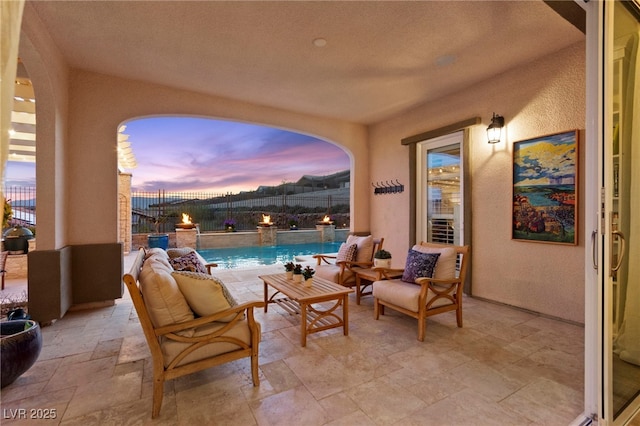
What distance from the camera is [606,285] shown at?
168cm

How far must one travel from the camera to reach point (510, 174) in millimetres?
3859

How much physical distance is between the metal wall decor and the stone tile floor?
284 cm

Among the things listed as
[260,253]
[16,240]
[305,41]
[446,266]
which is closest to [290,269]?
[446,266]

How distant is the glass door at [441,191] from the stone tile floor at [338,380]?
186cm

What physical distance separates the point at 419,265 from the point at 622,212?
1712 mm

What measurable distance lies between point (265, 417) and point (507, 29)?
156 inches

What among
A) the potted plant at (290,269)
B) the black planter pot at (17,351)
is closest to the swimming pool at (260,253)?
the potted plant at (290,269)

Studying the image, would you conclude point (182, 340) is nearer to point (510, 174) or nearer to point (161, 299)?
point (161, 299)

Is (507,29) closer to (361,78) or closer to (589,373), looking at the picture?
(361,78)

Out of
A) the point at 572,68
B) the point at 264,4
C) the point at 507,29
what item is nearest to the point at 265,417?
the point at 264,4

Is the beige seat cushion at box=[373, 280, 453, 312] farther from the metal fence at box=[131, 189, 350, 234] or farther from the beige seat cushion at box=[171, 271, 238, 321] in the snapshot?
the metal fence at box=[131, 189, 350, 234]

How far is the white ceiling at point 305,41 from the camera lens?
105 inches

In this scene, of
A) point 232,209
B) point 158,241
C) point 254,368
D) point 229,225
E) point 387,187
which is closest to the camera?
point 254,368

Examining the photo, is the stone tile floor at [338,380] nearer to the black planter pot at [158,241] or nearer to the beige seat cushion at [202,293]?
the beige seat cushion at [202,293]
